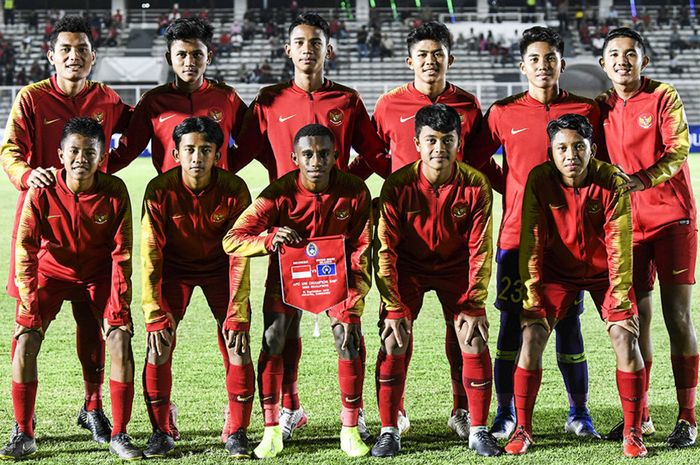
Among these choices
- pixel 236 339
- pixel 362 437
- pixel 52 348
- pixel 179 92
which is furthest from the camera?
pixel 52 348

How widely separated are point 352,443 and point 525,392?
814 millimetres

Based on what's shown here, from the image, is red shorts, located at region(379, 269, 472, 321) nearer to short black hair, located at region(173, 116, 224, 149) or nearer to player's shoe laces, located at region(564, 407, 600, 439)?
player's shoe laces, located at region(564, 407, 600, 439)

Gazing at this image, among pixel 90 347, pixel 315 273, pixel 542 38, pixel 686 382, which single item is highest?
pixel 542 38

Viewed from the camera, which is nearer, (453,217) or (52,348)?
(453,217)

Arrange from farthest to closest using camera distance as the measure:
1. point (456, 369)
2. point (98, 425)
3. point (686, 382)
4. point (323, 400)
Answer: point (323, 400) → point (456, 369) → point (98, 425) → point (686, 382)

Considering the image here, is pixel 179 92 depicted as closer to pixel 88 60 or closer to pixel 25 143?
pixel 88 60

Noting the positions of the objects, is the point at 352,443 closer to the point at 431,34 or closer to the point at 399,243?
the point at 399,243

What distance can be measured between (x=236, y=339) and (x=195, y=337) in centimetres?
286

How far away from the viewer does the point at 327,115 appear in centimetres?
495

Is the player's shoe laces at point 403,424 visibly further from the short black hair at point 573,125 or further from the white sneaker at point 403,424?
the short black hair at point 573,125

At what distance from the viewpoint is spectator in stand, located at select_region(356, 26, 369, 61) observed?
31.7 metres

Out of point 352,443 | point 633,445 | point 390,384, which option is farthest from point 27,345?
point 633,445

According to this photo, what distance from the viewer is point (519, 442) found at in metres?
4.43

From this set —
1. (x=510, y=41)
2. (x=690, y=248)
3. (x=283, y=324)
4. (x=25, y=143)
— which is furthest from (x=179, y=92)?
(x=510, y=41)
